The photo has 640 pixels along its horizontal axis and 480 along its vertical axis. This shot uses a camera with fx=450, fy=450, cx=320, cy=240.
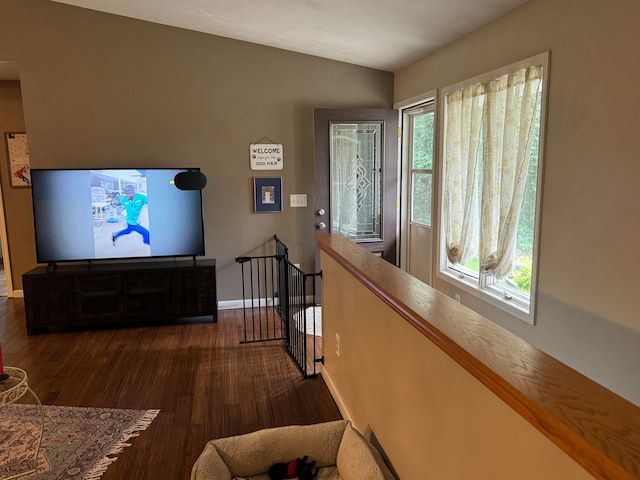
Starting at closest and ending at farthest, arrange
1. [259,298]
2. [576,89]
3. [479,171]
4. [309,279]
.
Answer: [576,89] < [479,171] < [259,298] < [309,279]

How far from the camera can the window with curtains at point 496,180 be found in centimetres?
276

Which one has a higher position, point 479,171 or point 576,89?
point 576,89

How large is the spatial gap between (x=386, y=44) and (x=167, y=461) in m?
3.52

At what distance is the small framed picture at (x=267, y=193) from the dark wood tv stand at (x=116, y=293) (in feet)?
2.81

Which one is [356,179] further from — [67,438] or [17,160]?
[17,160]

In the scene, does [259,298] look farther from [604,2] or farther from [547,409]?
[547,409]

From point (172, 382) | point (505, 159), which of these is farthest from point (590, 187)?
point (172, 382)

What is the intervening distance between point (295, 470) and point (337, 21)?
3140 millimetres

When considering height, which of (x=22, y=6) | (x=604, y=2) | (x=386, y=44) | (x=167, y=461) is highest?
(x=22, y=6)

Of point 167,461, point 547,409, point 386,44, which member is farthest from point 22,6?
point 547,409

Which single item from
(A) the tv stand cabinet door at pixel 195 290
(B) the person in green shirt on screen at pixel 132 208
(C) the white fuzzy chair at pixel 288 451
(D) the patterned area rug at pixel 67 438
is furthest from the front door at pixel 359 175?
(C) the white fuzzy chair at pixel 288 451

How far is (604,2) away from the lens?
219cm

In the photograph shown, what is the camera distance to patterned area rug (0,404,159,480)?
228 centimetres

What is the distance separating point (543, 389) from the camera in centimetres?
96
